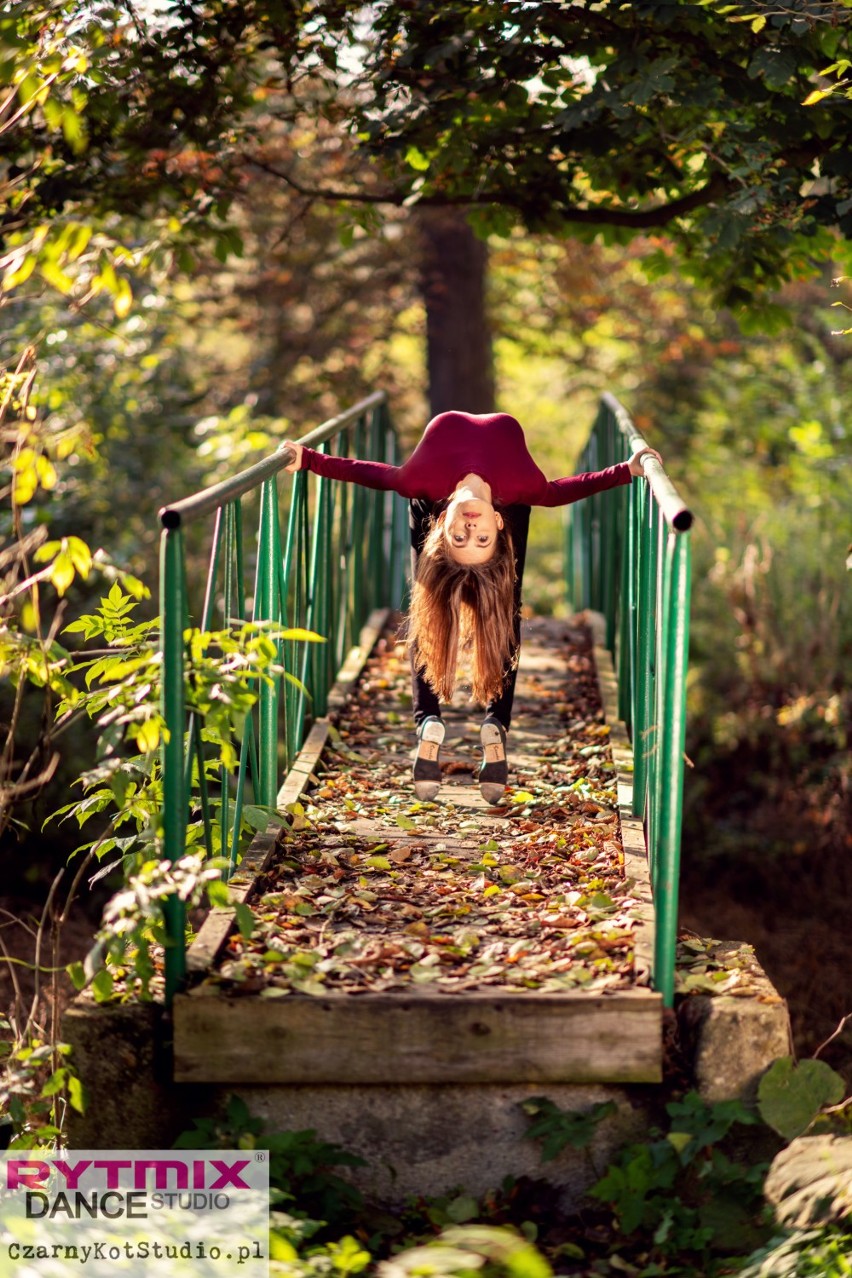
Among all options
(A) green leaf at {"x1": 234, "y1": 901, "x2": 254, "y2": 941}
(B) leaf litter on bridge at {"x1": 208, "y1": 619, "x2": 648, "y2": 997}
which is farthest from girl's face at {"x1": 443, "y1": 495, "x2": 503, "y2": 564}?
(A) green leaf at {"x1": 234, "y1": 901, "x2": 254, "y2": 941}

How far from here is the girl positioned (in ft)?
13.9

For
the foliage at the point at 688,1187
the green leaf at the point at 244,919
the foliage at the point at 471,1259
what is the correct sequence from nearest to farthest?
1. the foliage at the point at 471,1259
2. the foliage at the point at 688,1187
3. the green leaf at the point at 244,919

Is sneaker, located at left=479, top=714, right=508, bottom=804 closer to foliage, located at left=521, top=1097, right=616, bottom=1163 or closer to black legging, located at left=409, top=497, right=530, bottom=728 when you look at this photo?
black legging, located at left=409, top=497, right=530, bottom=728

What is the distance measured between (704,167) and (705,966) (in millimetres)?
3340

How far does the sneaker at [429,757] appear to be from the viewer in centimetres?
444

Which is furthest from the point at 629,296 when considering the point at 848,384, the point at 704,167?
the point at 704,167

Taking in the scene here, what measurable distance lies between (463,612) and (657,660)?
3.26ft

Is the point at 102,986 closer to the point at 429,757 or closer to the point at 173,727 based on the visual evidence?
the point at 173,727

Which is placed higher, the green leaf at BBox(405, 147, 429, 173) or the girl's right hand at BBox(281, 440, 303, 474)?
the green leaf at BBox(405, 147, 429, 173)

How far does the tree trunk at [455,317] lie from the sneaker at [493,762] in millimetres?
7452

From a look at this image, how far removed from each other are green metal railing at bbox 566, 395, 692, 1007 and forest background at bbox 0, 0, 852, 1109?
1.23m

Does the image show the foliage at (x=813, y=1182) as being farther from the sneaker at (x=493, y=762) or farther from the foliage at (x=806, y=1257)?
the sneaker at (x=493, y=762)

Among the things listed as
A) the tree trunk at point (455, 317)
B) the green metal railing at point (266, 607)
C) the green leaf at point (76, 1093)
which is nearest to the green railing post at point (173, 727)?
the green metal railing at point (266, 607)

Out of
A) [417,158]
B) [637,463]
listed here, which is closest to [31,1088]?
[637,463]
